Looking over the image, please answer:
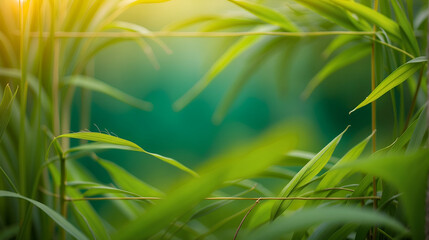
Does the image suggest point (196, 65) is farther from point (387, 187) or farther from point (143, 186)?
point (387, 187)

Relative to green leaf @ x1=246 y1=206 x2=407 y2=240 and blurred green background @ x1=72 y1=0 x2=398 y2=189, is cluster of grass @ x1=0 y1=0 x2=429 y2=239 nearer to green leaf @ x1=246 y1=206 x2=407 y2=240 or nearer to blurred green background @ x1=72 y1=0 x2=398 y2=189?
green leaf @ x1=246 y1=206 x2=407 y2=240

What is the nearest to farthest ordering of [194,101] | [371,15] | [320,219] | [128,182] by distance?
[320,219] → [371,15] → [128,182] → [194,101]

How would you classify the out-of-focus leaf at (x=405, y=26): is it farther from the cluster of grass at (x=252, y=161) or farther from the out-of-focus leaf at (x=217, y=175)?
the out-of-focus leaf at (x=217, y=175)

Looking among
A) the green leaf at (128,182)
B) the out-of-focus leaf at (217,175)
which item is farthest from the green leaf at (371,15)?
the green leaf at (128,182)

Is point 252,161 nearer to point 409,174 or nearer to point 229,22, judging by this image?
point 409,174

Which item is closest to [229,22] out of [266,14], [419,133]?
[266,14]
